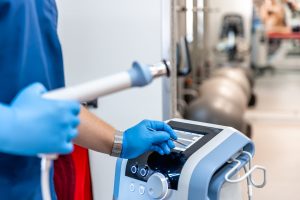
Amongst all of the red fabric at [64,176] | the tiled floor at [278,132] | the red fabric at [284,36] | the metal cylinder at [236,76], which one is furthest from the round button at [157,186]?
the red fabric at [284,36]

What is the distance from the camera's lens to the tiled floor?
3512mm

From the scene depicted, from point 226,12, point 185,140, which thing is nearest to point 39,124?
point 185,140

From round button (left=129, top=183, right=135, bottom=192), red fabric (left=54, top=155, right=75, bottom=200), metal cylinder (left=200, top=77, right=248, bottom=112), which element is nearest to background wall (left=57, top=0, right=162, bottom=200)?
red fabric (left=54, top=155, right=75, bottom=200)

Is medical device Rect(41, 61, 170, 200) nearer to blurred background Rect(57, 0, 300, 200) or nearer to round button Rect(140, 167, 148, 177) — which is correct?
round button Rect(140, 167, 148, 177)

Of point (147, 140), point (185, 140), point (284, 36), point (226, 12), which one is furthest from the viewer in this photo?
point (226, 12)

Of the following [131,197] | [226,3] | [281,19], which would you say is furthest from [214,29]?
[131,197]

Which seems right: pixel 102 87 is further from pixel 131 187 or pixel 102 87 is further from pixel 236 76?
pixel 236 76

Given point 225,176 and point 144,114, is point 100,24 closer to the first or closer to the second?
point 144,114

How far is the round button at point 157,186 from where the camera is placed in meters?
1.19

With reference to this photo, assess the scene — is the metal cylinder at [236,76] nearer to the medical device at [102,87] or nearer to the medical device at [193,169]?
the medical device at [193,169]

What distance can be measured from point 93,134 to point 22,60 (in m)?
0.29

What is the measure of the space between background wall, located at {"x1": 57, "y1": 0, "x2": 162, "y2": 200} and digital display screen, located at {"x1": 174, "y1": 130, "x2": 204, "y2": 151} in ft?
2.07

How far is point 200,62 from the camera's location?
5699mm

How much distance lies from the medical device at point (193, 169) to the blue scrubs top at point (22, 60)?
0.28 m
